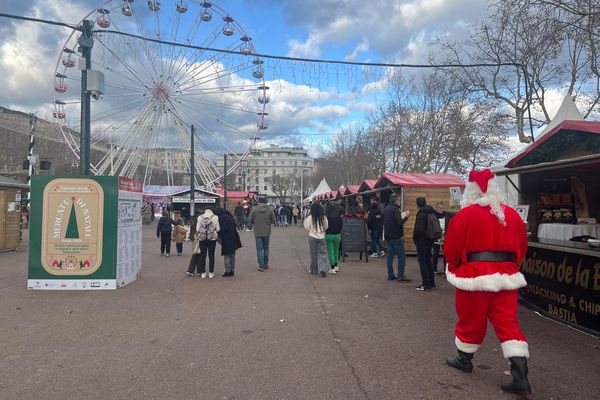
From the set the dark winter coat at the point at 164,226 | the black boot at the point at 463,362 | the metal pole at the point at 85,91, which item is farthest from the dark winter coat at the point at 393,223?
the dark winter coat at the point at 164,226

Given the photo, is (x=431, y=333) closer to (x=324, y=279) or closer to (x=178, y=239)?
(x=324, y=279)

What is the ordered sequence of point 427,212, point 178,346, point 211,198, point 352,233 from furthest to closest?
point 211,198, point 352,233, point 427,212, point 178,346

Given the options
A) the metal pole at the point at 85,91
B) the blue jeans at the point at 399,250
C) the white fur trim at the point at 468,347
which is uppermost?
the metal pole at the point at 85,91

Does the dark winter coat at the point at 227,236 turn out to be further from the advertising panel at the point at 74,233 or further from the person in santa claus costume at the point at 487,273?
the person in santa claus costume at the point at 487,273

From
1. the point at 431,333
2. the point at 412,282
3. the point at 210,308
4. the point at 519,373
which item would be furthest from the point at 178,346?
the point at 412,282

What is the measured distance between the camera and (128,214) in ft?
32.0

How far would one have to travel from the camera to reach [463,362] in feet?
14.9

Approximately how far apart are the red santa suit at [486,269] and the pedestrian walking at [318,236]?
20.8ft

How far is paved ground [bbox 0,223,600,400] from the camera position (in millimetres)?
4199

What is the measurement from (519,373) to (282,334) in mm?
2857

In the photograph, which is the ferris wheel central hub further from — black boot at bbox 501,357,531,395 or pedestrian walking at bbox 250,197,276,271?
black boot at bbox 501,357,531,395

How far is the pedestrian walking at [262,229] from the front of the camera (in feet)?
38.4

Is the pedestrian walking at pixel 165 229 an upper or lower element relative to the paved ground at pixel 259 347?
upper

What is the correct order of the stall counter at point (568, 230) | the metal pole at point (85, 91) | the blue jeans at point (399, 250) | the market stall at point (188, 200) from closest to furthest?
the stall counter at point (568, 230) → the blue jeans at point (399, 250) → the metal pole at point (85, 91) → the market stall at point (188, 200)
